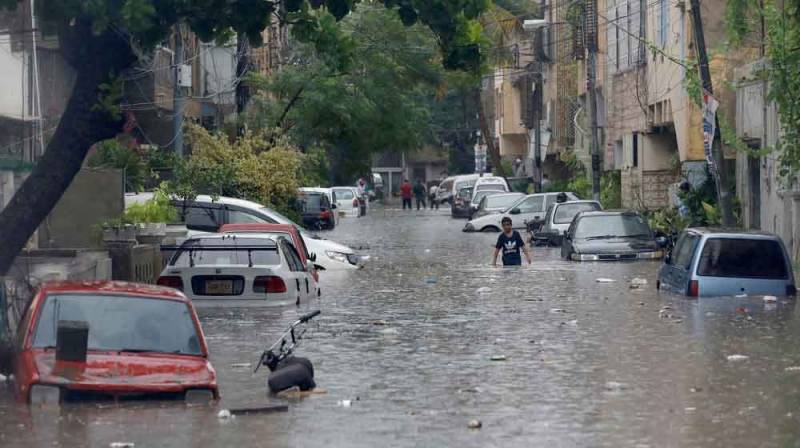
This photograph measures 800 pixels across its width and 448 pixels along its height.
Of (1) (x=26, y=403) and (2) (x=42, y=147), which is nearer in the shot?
(1) (x=26, y=403)

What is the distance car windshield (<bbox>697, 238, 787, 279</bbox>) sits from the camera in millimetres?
22406

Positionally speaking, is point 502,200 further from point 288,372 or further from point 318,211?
point 288,372

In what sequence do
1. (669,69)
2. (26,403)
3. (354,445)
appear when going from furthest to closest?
(669,69) → (26,403) → (354,445)

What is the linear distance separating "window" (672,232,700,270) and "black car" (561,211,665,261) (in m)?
9.55

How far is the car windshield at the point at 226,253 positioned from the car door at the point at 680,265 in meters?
6.26

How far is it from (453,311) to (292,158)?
756 inches

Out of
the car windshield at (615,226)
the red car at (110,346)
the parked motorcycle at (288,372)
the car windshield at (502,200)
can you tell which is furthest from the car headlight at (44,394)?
the car windshield at (502,200)

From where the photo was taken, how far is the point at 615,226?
35.3 m

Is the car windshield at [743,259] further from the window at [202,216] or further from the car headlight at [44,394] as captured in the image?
the car headlight at [44,394]

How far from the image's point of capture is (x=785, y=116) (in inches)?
1016

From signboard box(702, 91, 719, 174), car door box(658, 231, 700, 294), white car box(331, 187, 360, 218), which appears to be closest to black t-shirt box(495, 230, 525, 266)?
signboard box(702, 91, 719, 174)

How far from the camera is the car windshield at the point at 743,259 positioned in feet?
73.5

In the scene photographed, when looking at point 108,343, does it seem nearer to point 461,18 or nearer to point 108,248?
point 461,18

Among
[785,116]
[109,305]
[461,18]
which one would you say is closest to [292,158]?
[785,116]
